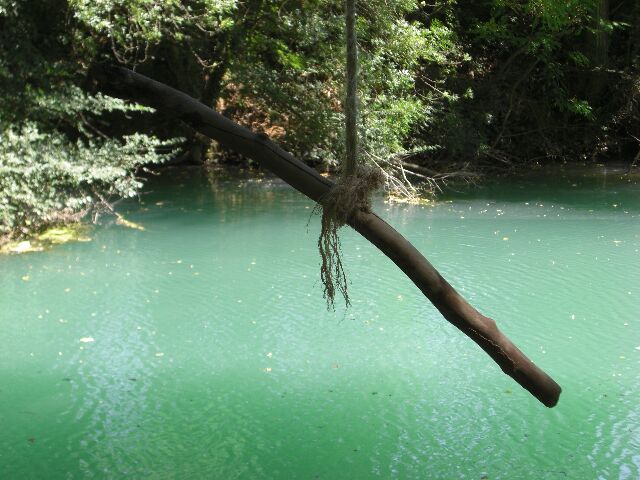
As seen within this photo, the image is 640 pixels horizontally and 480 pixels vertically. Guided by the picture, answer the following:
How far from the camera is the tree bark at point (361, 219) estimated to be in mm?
1718

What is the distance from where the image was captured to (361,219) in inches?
70.2

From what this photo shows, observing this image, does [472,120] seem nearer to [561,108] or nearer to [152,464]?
[561,108]

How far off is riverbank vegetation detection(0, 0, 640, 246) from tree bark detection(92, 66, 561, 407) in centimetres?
419

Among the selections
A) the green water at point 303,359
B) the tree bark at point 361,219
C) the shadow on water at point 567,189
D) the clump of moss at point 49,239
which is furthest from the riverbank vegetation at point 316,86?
the tree bark at point 361,219

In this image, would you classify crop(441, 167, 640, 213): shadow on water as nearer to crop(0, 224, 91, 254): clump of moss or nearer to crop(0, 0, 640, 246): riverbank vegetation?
crop(0, 0, 640, 246): riverbank vegetation

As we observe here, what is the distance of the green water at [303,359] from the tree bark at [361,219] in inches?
57.8

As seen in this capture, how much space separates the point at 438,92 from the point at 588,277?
17.3 feet

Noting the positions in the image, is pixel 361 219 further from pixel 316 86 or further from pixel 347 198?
pixel 316 86

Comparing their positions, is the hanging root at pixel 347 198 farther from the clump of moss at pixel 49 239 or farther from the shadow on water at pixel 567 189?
the shadow on water at pixel 567 189

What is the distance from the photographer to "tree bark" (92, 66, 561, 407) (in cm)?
172

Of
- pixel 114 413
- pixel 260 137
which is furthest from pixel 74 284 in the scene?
pixel 260 137

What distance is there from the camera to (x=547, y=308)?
16.8ft

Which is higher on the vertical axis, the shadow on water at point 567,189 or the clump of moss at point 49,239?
the shadow on water at point 567,189

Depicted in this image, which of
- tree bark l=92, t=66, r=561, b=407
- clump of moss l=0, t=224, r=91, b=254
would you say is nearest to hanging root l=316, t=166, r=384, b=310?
tree bark l=92, t=66, r=561, b=407
